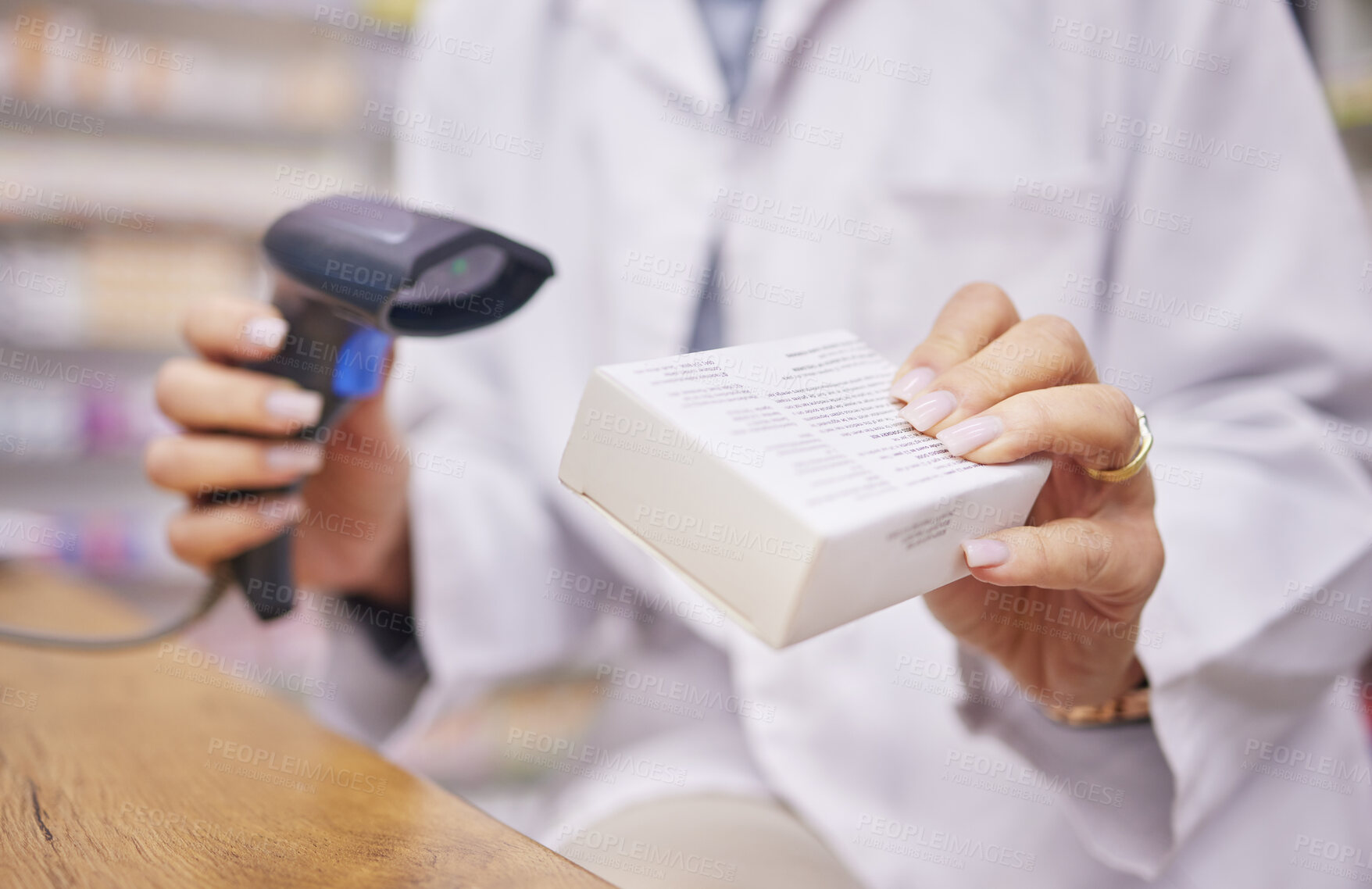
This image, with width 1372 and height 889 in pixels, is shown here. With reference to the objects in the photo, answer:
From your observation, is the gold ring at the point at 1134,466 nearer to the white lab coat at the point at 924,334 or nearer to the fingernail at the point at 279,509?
the white lab coat at the point at 924,334

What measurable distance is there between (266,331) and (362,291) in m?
0.13

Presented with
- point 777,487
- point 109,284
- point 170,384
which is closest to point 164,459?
point 170,384

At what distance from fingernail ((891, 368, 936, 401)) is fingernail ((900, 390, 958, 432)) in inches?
0.5

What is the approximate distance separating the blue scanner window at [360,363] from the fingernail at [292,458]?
48mm

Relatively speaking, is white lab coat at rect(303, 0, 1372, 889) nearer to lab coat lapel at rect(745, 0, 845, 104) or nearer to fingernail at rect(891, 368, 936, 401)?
Result: lab coat lapel at rect(745, 0, 845, 104)

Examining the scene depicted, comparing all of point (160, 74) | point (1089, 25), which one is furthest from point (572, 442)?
point (160, 74)

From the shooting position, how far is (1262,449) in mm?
479

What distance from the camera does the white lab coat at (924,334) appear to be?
0.47 metres

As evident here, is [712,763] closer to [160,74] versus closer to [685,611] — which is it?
[685,611]

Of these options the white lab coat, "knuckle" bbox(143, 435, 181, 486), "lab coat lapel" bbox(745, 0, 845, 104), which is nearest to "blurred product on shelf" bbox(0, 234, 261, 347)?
the white lab coat

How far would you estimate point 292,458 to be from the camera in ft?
1.70

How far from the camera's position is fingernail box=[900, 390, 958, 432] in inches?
12.3

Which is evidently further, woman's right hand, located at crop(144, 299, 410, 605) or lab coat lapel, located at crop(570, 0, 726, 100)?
lab coat lapel, located at crop(570, 0, 726, 100)

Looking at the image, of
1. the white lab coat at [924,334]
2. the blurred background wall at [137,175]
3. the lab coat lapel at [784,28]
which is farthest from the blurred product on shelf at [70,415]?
the lab coat lapel at [784,28]
